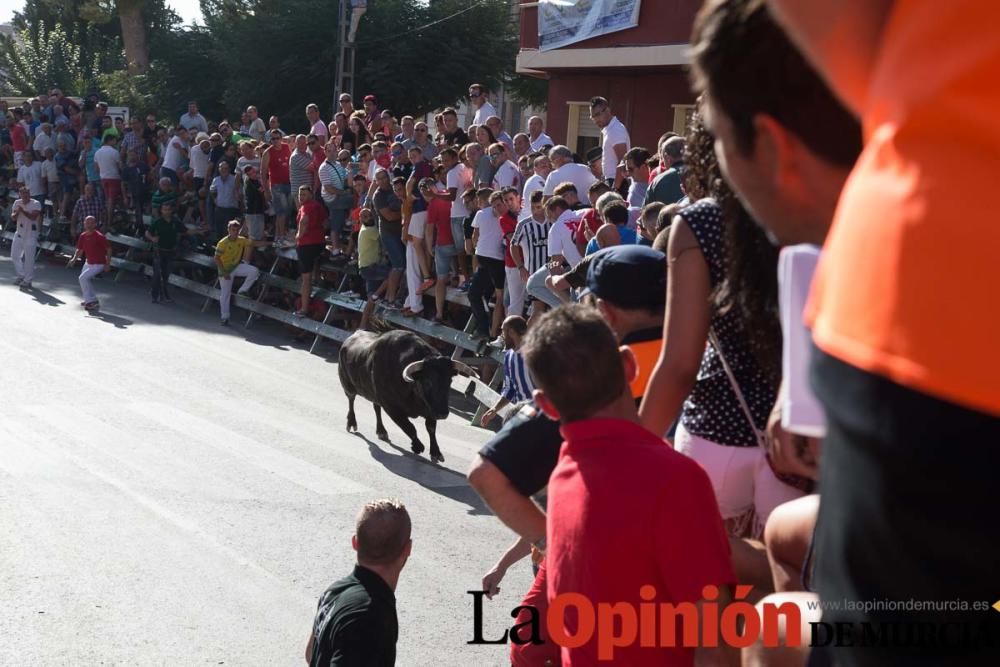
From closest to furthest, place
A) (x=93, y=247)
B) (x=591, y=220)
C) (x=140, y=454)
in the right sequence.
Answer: (x=140, y=454)
(x=591, y=220)
(x=93, y=247)

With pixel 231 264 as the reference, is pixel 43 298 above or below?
below

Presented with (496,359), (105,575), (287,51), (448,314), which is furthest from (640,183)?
(287,51)

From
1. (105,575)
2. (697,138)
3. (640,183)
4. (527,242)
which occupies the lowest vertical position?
(105,575)

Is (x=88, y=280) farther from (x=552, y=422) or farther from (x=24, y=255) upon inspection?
(x=552, y=422)

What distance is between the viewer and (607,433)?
2436 millimetres

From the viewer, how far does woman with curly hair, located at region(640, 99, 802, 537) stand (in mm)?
2494

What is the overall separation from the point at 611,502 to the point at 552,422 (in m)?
1.13

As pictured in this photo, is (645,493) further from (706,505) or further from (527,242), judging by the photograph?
(527,242)

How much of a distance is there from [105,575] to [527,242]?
6.35 meters

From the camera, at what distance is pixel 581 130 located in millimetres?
23922

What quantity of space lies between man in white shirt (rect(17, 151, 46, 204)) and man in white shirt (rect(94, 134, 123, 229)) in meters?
2.82

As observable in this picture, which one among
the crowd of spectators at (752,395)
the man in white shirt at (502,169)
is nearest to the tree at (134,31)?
the man in white shirt at (502,169)

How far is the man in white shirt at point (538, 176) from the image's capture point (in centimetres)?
1298

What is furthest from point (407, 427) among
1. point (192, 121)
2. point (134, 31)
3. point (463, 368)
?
point (134, 31)
